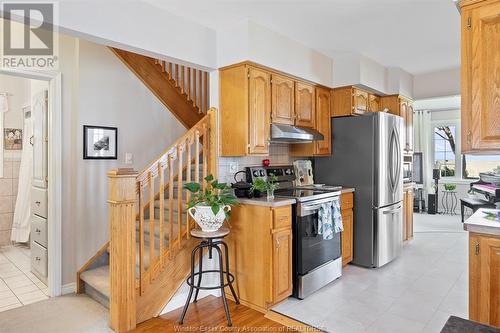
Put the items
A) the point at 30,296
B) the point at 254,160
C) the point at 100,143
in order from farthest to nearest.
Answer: the point at 254,160 < the point at 100,143 < the point at 30,296

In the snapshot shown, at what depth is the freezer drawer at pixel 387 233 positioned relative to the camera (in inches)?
148

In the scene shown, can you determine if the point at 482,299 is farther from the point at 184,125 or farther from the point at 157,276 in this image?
the point at 184,125

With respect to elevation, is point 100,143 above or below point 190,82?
below

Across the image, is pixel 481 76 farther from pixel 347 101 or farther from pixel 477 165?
pixel 477 165

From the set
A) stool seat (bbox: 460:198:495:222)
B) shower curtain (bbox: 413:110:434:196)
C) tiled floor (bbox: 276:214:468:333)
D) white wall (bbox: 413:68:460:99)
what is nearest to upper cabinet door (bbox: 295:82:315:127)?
tiled floor (bbox: 276:214:468:333)

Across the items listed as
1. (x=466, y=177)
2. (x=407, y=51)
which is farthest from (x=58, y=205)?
(x=466, y=177)

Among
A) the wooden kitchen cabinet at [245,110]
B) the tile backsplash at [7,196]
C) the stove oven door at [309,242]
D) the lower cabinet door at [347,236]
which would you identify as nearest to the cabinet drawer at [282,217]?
the stove oven door at [309,242]

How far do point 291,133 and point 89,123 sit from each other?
206cm

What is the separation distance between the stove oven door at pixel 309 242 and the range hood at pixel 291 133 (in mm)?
698

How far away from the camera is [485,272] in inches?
74.6

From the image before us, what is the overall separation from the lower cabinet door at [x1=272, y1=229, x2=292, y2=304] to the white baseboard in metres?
2.00

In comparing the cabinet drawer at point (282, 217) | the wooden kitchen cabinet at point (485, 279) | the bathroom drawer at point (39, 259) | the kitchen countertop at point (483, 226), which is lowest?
the bathroom drawer at point (39, 259)

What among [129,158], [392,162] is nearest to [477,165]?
[392,162]

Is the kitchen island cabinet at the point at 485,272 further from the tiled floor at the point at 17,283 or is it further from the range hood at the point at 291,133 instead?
the tiled floor at the point at 17,283
